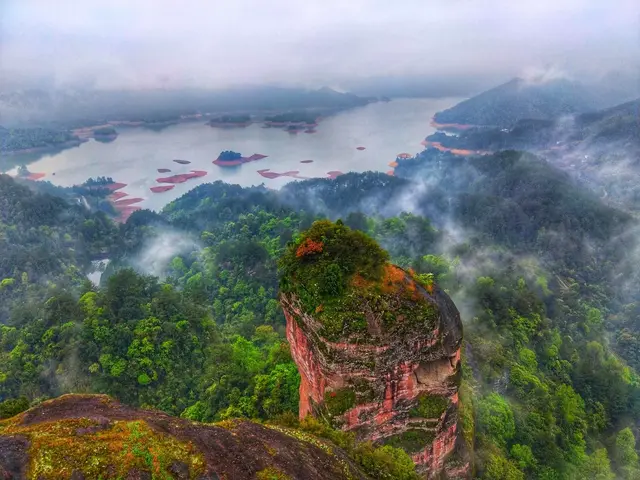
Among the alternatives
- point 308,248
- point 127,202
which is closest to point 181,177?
point 127,202

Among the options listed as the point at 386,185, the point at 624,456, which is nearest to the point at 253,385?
the point at 624,456

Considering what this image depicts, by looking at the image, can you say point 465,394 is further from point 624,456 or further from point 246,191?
point 246,191

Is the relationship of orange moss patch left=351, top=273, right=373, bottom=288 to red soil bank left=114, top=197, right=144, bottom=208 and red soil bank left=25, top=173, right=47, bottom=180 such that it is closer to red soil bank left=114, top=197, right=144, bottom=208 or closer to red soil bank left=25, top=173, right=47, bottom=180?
red soil bank left=114, top=197, right=144, bottom=208

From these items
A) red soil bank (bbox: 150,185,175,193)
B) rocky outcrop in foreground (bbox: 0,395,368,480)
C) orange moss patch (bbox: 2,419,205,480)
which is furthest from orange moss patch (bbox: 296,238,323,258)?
red soil bank (bbox: 150,185,175,193)

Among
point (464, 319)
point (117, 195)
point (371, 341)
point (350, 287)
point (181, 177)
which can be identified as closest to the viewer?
point (371, 341)

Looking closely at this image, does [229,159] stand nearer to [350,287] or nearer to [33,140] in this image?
[33,140]
